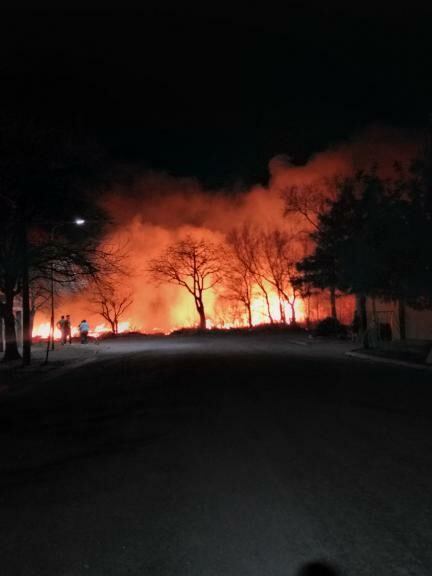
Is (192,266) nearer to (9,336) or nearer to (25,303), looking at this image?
(9,336)

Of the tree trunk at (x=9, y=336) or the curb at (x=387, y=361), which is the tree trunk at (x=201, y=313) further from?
the curb at (x=387, y=361)

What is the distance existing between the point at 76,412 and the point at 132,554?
736cm

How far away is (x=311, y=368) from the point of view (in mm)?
18766

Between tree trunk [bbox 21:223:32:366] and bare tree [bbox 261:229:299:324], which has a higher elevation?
bare tree [bbox 261:229:299:324]

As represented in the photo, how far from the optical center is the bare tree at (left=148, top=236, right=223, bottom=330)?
57531mm

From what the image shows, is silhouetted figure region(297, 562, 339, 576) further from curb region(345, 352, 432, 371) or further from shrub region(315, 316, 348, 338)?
shrub region(315, 316, 348, 338)

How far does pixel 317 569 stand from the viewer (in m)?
3.96

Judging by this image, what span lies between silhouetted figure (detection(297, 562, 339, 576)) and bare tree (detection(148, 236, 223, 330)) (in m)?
52.9

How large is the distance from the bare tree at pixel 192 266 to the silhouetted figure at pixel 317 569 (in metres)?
52.9

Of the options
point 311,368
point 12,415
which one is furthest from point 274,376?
point 12,415

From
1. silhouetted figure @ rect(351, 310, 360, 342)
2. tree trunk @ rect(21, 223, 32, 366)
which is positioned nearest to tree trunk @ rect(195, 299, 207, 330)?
silhouetted figure @ rect(351, 310, 360, 342)

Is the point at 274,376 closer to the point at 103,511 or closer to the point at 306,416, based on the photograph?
the point at 306,416

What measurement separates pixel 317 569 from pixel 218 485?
83.2 inches

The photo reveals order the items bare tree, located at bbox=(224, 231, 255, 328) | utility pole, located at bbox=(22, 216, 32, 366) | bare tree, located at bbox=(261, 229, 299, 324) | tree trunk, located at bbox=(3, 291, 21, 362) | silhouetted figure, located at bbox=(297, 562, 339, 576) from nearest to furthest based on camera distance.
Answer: silhouetted figure, located at bbox=(297, 562, 339, 576) < utility pole, located at bbox=(22, 216, 32, 366) < tree trunk, located at bbox=(3, 291, 21, 362) < bare tree, located at bbox=(261, 229, 299, 324) < bare tree, located at bbox=(224, 231, 255, 328)
